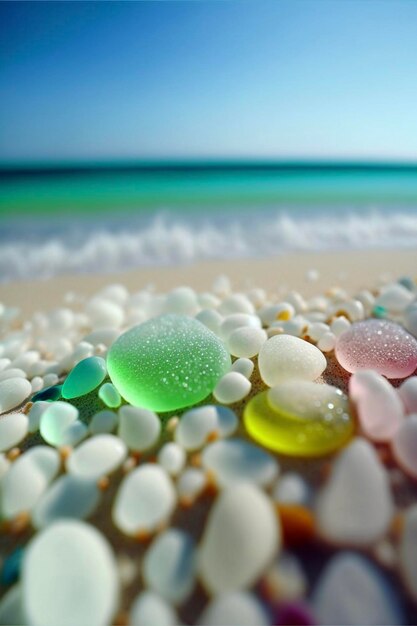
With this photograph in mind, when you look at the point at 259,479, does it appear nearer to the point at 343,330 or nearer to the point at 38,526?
the point at 38,526

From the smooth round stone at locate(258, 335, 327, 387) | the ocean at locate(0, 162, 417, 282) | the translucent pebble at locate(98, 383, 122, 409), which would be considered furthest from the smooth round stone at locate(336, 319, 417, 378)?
the ocean at locate(0, 162, 417, 282)

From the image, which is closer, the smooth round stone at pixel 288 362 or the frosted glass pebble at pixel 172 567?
the frosted glass pebble at pixel 172 567

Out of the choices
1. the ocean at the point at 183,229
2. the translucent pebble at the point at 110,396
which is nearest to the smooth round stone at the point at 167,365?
the translucent pebble at the point at 110,396

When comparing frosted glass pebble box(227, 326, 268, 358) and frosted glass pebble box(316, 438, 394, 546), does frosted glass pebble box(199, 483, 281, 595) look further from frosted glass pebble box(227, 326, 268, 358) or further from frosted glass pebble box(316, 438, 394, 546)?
frosted glass pebble box(227, 326, 268, 358)

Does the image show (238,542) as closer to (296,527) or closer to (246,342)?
(296,527)

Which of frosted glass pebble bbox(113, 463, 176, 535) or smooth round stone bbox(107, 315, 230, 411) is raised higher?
smooth round stone bbox(107, 315, 230, 411)

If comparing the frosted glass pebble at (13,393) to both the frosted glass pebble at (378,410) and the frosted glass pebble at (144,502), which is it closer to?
the frosted glass pebble at (144,502)

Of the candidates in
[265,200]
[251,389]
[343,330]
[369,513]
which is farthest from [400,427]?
[265,200]
